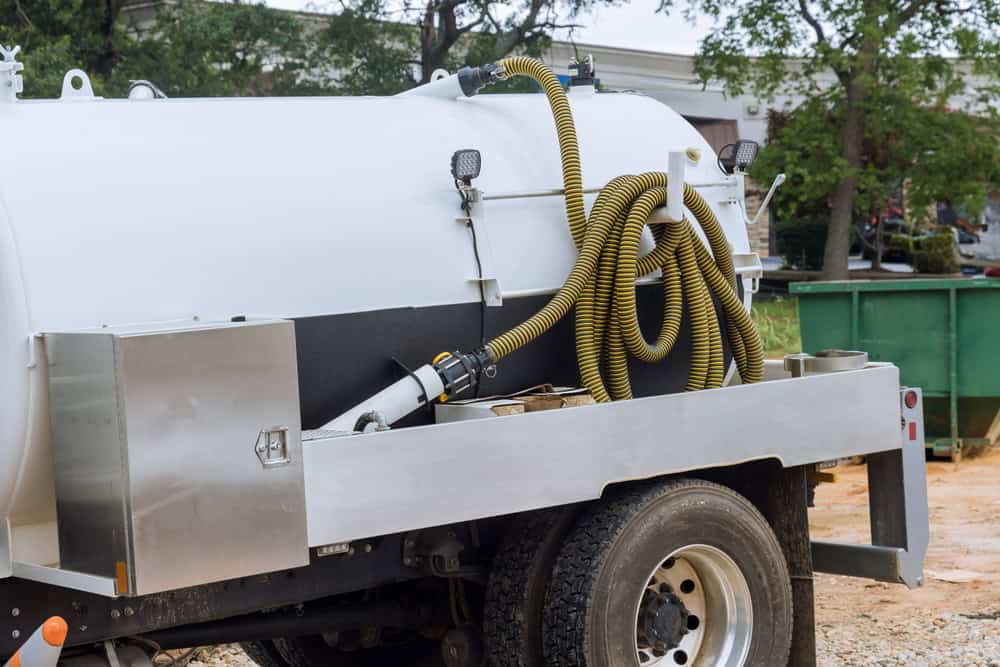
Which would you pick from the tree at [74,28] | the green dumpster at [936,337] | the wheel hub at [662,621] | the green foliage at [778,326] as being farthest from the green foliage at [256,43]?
the wheel hub at [662,621]

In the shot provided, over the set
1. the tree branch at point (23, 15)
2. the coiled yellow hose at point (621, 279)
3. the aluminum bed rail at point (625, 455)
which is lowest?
the aluminum bed rail at point (625, 455)

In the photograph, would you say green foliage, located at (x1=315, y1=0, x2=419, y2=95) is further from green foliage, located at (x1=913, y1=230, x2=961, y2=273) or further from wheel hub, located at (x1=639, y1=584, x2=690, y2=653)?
green foliage, located at (x1=913, y1=230, x2=961, y2=273)

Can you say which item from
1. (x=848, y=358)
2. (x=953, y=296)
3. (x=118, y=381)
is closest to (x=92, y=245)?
(x=118, y=381)

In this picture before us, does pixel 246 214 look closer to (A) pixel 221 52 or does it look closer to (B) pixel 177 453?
(B) pixel 177 453

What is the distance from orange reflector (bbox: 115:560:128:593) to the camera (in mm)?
3258

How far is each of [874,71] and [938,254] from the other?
662 cm

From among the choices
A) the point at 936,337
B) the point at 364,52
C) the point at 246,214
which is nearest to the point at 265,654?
the point at 246,214

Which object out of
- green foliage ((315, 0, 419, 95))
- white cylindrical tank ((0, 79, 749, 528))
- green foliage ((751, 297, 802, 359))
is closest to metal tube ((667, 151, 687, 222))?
white cylindrical tank ((0, 79, 749, 528))

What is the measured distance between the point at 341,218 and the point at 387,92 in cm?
1296

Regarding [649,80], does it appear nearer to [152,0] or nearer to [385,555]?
[152,0]

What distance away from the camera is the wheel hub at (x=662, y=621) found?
434cm

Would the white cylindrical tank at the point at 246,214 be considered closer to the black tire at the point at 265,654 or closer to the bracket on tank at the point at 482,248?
the bracket on tank at the point at 482,248

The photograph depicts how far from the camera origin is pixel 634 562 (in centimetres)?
422

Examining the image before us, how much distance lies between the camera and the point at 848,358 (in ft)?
16.7
